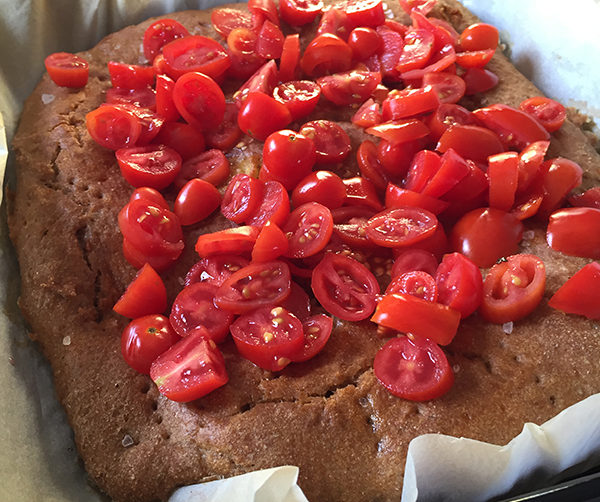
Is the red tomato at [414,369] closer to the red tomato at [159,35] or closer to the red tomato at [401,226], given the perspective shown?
the red tomato at [401,226]

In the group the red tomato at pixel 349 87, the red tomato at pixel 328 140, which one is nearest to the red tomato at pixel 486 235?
the red tomato at pixel 328 140

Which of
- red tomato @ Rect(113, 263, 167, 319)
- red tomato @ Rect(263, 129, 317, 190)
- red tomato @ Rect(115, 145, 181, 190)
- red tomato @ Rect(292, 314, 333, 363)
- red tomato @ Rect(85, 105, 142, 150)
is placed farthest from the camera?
red tomato @ Rect(85, 105, 142, 150)

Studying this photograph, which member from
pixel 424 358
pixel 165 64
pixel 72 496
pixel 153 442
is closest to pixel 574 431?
pixel 424 358

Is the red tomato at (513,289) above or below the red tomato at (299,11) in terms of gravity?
below

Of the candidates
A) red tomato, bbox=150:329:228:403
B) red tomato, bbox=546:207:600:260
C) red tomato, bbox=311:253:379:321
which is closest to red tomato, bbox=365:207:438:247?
red tomato, bbox=311:253:379:321

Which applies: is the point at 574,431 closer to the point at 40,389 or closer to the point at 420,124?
the point at 420,124

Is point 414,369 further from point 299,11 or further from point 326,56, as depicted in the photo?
point 299,11

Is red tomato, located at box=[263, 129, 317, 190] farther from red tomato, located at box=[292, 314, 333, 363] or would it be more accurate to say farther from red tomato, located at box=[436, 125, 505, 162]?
red tomato, located at box=[292, 314, 333, 363]
